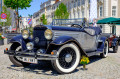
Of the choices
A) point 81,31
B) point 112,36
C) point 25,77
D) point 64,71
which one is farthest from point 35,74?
point 112,36

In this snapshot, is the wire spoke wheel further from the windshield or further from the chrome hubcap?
the windshield

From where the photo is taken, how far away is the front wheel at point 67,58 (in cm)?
434

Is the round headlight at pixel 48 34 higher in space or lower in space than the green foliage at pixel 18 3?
lower

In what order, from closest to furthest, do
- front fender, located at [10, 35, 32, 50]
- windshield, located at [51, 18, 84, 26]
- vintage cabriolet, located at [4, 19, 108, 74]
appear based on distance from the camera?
vintage cabriolet, located at [4, 19, 108, 74], front fender, located at [10, 35, 32, 50], windshield, located at [51, 18, 84, 26]

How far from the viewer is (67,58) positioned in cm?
454

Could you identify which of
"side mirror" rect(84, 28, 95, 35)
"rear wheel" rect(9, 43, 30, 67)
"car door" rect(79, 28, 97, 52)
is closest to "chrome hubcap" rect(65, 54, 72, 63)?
"car door" rect(79, 28, 97, 52)

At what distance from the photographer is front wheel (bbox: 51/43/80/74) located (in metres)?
4.34

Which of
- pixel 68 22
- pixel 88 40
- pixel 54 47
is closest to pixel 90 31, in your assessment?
pixel 88 40

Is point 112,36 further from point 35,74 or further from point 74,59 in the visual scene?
point 35,74

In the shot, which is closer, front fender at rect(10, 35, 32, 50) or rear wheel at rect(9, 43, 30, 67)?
front fender at rect(10, 35, 32, 50)

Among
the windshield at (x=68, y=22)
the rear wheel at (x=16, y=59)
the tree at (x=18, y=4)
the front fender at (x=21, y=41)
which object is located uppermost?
the tree at (x=18, y=4)

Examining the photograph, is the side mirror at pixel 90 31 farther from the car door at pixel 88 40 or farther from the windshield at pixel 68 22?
the windshield at pixel 68 22

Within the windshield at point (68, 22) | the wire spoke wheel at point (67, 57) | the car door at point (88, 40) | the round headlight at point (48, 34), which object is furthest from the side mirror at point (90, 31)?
the round headlight at point (48, 34)

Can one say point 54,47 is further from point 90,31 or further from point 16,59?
point 90,31
